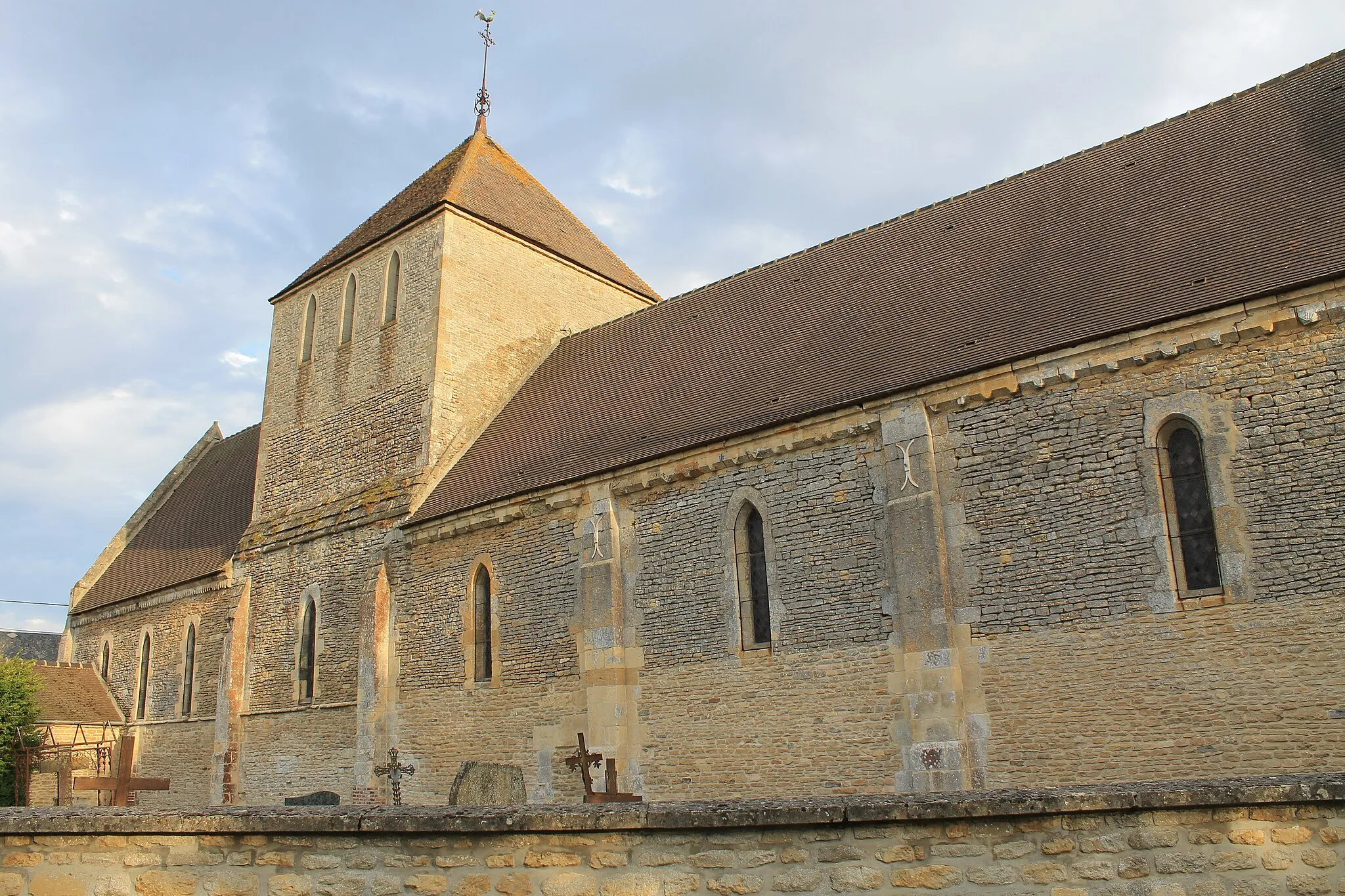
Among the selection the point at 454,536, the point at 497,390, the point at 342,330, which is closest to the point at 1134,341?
the point at 454,536

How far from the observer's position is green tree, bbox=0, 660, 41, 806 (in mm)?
22250

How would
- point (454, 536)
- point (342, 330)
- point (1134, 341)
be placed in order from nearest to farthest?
point (1134, 341) < point (454, 536) < point (342, 330)

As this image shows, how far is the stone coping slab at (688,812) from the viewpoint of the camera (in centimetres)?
493

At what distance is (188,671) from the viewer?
2317 centimetres

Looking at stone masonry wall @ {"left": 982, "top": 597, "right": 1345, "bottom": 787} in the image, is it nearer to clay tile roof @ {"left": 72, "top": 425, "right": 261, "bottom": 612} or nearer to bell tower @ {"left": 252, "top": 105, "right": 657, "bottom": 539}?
bell tower @ {"left": 252, "top": 105, "right": 657, "bottom": 539}

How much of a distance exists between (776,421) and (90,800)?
1808 cm

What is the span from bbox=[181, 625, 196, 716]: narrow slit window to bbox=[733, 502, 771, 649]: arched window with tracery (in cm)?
1432

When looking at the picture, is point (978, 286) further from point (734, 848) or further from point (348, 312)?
point (348, 312)

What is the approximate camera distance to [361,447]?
20750 mm

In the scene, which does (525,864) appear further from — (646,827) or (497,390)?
(497,390)

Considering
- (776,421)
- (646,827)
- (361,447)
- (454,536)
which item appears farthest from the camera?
(361,447)

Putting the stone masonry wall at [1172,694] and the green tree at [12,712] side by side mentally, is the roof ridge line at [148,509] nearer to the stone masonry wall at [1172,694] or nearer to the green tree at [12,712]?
the green tree at [12,712]

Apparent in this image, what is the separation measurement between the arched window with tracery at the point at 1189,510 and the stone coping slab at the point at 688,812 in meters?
5.73

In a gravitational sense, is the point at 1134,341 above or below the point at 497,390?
below
